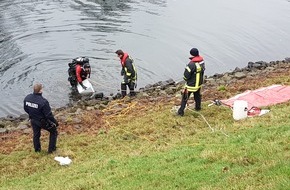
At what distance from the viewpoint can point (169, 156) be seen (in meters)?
12.7

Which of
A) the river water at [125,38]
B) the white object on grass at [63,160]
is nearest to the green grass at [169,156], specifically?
the white object on grass at [63,160]

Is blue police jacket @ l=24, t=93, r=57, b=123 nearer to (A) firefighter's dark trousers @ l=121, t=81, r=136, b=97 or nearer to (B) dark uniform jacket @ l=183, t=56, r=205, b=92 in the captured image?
(B) dark uniform jacket @ l=183, t=56, r=205, b=92

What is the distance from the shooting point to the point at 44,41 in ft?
124

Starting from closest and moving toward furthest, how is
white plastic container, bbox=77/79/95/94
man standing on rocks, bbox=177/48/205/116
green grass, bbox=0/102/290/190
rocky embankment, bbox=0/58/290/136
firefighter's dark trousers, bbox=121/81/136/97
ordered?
green grass, bbox=0/102/290/190, man standing on rocks, bbox=177/48/205/116, rocky embankment, bbox=0/58/290/136, firefighter's dark trousers, bbox=121/81/136/97, white plastic container, bbox=77/79/95/94

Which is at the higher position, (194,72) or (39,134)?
(194,72)

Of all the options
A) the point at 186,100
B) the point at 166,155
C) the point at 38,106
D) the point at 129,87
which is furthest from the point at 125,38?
the point at 166,155

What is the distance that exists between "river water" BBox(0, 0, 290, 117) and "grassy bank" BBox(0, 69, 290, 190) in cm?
912

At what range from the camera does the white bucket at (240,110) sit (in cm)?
1633

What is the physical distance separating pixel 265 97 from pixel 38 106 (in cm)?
929

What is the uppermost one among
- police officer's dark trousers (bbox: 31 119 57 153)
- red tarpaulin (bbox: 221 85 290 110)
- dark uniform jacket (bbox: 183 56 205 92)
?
dark uniform jacket (bbox: 183 56 205 92)

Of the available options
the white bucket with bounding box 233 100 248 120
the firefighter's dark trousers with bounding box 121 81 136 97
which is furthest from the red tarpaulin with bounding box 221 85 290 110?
the firefighter's dark trousers with bounding box 121 81 136 97

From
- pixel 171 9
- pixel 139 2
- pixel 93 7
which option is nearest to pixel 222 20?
pixel 171 9

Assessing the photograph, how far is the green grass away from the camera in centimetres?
1011

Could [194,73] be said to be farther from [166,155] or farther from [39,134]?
[39,134]
